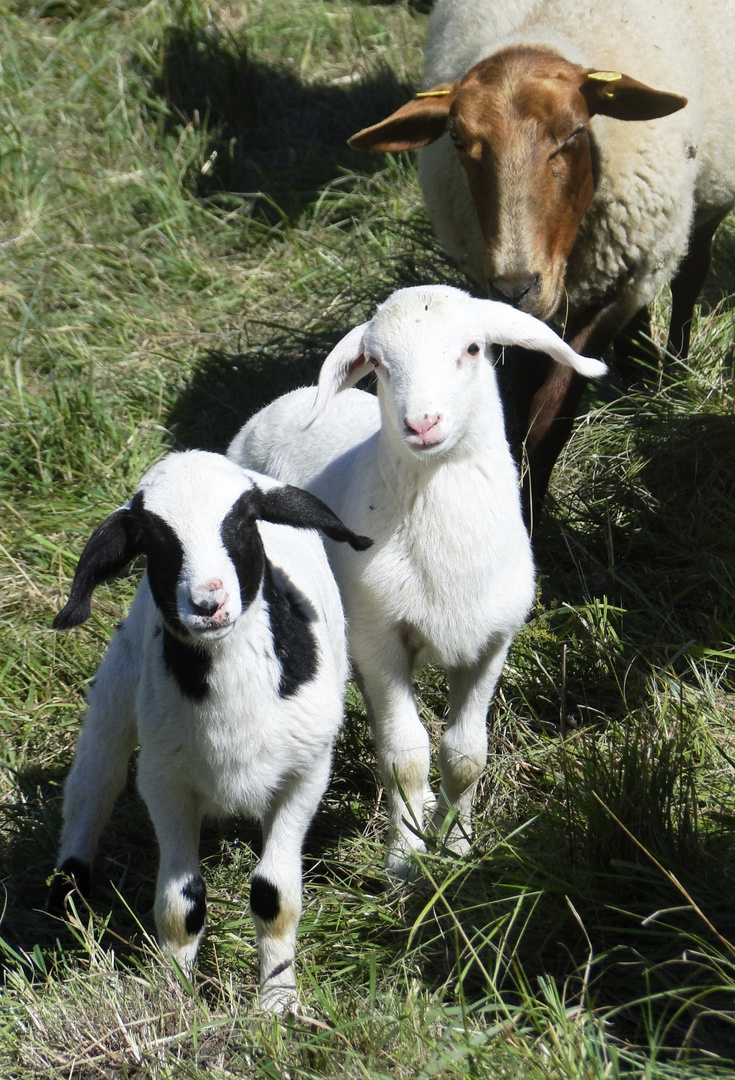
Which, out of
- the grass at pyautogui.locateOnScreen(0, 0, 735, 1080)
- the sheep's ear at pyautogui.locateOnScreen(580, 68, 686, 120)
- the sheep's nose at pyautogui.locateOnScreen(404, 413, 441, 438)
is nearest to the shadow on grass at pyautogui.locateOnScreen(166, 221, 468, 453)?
the grass at pyautogui.locateOnScreen(0, 0, 735, 1080)

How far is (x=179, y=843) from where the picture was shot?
121 inches

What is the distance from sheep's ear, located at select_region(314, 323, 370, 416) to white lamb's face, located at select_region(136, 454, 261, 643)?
1.43ft

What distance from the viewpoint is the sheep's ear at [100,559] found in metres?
2.84

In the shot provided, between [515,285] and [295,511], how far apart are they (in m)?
1.65

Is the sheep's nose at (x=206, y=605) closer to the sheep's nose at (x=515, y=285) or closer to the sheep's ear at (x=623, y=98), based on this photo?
the sheep's nose at (x=515, y=285)

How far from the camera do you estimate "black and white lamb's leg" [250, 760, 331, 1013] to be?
10.0ft

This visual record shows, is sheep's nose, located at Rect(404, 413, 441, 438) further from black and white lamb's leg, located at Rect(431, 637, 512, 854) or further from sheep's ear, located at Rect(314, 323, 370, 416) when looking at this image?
black and white lamb's leg, located at Rect(431, 637, 512, 854)

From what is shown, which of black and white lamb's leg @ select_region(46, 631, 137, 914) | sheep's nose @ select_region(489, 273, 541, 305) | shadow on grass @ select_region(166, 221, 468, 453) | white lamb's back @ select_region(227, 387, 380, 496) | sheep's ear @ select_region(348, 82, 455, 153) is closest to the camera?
black and white lamb's leg @ select_region(46, 631, 137, 914)

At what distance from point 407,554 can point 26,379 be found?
10.3ft

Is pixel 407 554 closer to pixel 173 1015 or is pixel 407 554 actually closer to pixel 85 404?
pixel 173 1015

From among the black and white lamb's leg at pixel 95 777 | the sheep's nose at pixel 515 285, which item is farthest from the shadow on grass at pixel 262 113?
the black and white lamb's leg at pixel 95 777

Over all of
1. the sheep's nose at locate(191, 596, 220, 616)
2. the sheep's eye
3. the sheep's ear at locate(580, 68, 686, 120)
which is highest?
the sheep's ear at locate(580, 68, 686, 120)

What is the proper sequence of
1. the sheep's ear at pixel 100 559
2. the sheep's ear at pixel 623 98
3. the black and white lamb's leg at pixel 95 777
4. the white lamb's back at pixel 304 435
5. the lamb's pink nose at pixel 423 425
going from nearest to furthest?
the sheep's ear at pixel 100 559 < the lamb's pink nose at pixel 423 425 < the black and white lamb's leg at pixel 95 777 < the white lamb's back at pixel 304 435 < the sheep's ear at pixel 623 98

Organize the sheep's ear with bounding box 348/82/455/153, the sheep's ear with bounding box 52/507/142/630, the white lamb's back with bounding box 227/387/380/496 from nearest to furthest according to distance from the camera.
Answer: the sheep's ear with bounding box 52/507/142/630 → the white lamb's back with bounding box 227/387/380/496 → the sheep's ear with bounding box 348/82/455/153
